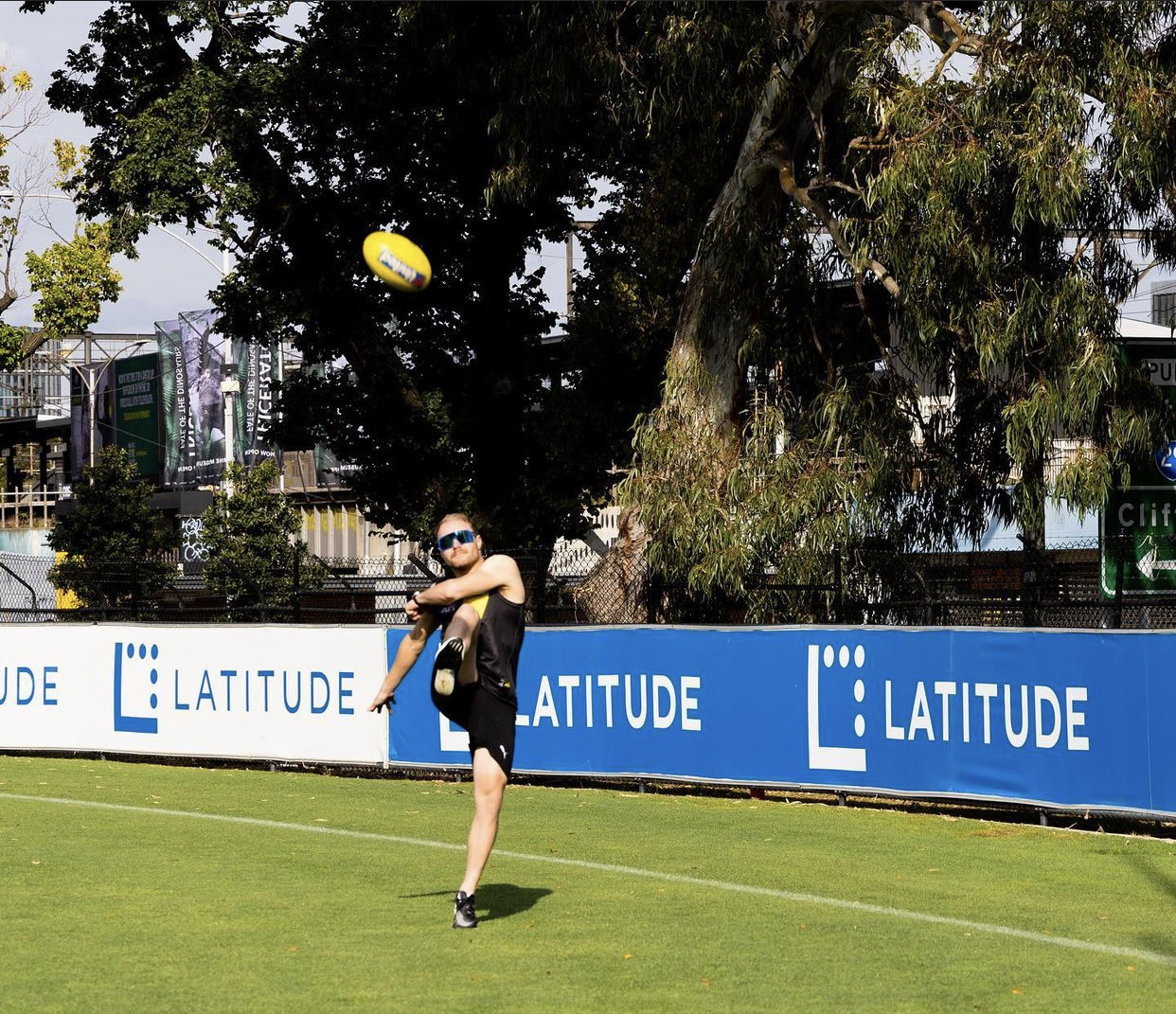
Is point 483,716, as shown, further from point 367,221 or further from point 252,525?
point 252,525

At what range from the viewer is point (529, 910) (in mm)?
9102

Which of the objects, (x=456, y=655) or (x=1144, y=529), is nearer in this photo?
(x=456, y=655)

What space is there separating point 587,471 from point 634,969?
19.6m

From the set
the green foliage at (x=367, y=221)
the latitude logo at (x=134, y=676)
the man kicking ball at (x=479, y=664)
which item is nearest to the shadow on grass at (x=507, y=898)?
the man kicking ball at (x=479, y=664)

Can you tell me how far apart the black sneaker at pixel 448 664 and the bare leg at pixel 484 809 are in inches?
17.3

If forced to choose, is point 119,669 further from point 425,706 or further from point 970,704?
point 970,704

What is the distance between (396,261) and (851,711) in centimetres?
532

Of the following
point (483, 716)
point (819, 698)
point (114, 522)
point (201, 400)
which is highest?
point (201, 400)

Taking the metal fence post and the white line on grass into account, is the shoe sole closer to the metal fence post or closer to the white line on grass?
the white line on grass

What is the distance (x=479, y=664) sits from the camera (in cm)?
831

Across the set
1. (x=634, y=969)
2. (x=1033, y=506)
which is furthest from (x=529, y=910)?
(x=1033, y=506)

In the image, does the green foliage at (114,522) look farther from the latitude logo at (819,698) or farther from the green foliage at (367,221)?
the latitude logo at (819,698)

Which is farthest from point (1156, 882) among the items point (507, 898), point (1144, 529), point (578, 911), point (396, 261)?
point (396, 261)

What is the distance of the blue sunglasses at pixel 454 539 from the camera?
27.0ft
